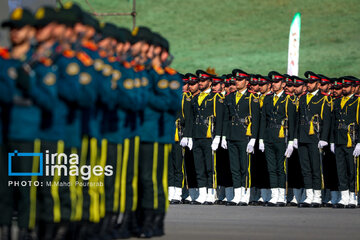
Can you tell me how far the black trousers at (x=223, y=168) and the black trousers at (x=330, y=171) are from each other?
5.10 ft

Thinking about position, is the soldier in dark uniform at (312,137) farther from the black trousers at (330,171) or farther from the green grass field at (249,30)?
the green grass field at (249,30)

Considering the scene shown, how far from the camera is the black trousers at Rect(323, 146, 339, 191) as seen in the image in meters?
17.4

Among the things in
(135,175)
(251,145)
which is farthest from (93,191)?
(251,145)

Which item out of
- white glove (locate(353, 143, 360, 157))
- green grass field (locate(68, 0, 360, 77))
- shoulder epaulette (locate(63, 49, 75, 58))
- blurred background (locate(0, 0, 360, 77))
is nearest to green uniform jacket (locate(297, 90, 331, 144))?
white glove (locate(353, 143, 360, 157))

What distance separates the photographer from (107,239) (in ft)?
33.1

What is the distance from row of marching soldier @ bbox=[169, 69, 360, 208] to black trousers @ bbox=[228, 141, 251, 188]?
2cm

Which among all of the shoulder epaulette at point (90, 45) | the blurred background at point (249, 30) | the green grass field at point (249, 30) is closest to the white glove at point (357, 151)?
the shoulder epaulette at point (90, 45)

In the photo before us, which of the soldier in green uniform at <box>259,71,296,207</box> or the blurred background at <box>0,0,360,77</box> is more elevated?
the blurred background at <box>0,0,360,77</box>

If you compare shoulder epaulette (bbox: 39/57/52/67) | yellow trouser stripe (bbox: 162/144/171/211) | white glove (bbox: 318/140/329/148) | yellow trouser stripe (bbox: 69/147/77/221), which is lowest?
yellow trouser stripe (bbox: 69/147/77/221)

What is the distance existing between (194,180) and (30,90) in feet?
29.7

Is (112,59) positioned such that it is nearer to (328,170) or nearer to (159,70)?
(159,70)

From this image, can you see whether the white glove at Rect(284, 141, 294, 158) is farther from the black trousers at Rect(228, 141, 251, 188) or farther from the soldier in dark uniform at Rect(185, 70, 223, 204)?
the soldier in dark uniform at Rect(185, 70, 223, 204)

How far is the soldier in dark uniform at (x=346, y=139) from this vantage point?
17.2 metres

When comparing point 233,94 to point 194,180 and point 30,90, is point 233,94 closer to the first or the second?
point 194,180
